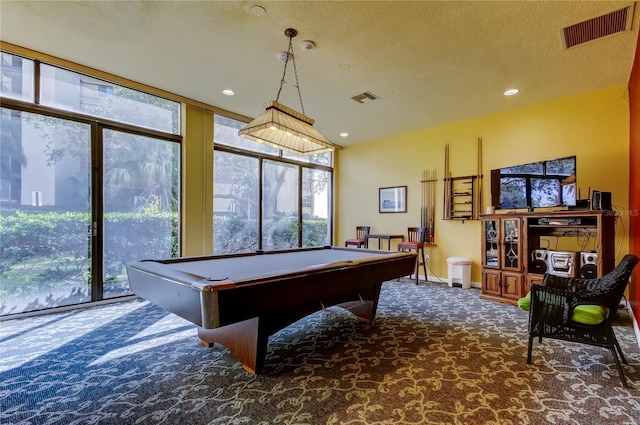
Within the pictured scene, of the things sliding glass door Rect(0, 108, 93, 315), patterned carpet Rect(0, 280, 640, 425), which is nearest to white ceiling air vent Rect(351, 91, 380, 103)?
patterned carpet Rect(0, 280, 640, 425)

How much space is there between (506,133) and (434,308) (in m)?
3.17

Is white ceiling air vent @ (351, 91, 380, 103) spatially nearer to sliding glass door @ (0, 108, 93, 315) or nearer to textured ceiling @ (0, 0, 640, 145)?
textured ceiling @ (0, 0, 640, 145)

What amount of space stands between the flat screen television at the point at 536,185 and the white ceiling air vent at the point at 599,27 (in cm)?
160

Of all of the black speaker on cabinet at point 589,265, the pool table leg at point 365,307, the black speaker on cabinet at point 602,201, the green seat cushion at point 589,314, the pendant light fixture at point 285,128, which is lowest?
the pool table leg at point 365,307

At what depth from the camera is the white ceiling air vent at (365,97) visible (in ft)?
14.4

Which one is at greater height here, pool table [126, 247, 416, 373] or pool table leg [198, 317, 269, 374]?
pool table [126, 247, 416, 373]

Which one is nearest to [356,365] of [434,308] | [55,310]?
[434,308]

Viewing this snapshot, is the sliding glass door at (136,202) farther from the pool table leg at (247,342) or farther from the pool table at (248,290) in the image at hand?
the pool table leg at (247,342)

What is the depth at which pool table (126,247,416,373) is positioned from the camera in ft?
5.42

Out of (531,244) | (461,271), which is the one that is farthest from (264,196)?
(531,244)

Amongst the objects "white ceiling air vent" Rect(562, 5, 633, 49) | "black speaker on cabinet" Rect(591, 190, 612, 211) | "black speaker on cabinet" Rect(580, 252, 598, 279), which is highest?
"white ceiling air vent" Rect(562, 5, 633, 49)

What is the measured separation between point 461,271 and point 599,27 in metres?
3.59

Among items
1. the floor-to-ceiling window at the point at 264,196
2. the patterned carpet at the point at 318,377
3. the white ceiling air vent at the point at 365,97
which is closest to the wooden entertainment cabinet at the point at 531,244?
the patterned carpet at the point at 318,377

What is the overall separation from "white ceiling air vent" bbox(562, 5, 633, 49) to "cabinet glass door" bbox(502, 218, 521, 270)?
2217 mm
